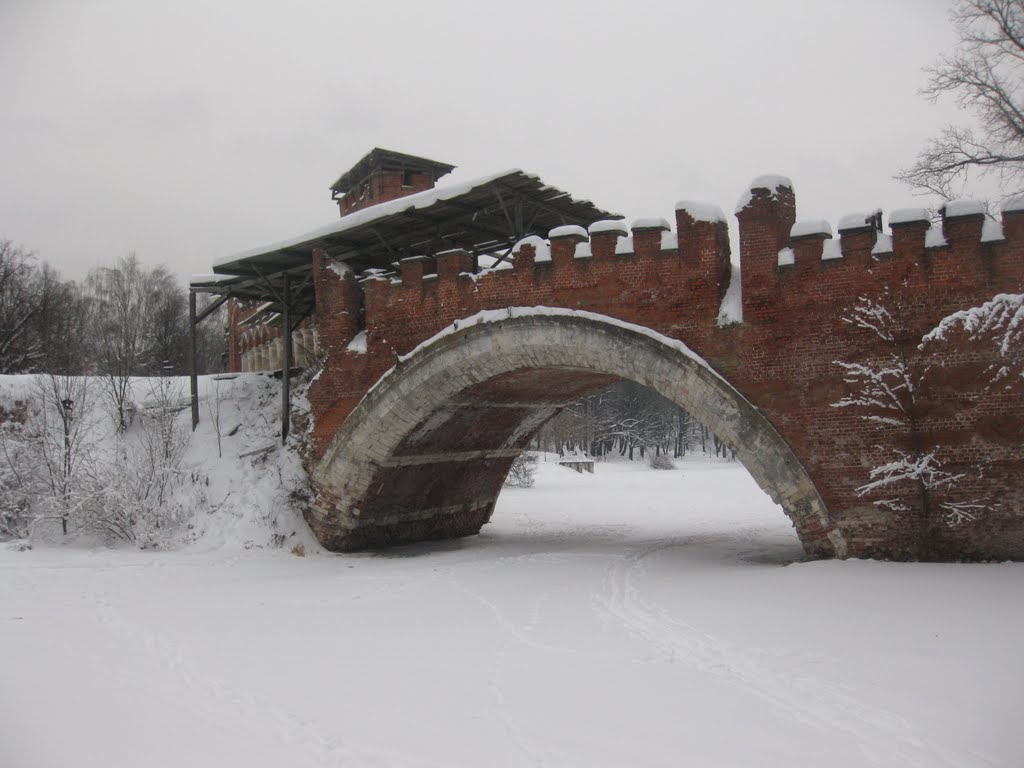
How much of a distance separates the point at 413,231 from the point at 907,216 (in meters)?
8.04

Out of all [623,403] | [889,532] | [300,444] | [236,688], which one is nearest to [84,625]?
[236,688]

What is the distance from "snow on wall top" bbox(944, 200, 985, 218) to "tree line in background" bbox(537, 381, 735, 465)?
3670 centimetres

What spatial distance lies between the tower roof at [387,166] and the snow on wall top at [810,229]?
17769 mm

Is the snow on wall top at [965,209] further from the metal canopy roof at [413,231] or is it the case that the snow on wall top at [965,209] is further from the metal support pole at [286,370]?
the metal support pole at [286,370]

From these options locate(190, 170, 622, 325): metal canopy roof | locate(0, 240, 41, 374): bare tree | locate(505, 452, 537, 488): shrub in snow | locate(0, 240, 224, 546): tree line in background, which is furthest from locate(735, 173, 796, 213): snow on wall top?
locate(0, 240, 41, 374): bare tree

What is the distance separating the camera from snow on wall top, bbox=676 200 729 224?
10.4 metres

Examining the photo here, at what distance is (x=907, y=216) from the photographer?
30.0 ft

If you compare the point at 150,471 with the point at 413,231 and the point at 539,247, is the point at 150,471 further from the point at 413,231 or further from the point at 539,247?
the point at 539,247

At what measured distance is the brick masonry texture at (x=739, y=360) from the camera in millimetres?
8773

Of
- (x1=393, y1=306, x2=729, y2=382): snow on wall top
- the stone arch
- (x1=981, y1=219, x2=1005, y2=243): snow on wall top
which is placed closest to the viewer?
(x1=981, y1=219, x2=1005, y2=243): snow on wall top

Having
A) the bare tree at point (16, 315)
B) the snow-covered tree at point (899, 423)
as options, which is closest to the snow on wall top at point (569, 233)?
the snow-covered tree at point (899, 423)

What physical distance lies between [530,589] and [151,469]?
7.48 metres

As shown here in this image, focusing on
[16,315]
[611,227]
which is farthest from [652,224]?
[16,315]

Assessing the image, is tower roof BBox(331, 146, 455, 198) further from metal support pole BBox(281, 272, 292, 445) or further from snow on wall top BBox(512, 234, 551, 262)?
snow on wall top BBox(512, 234, 551, 262)
